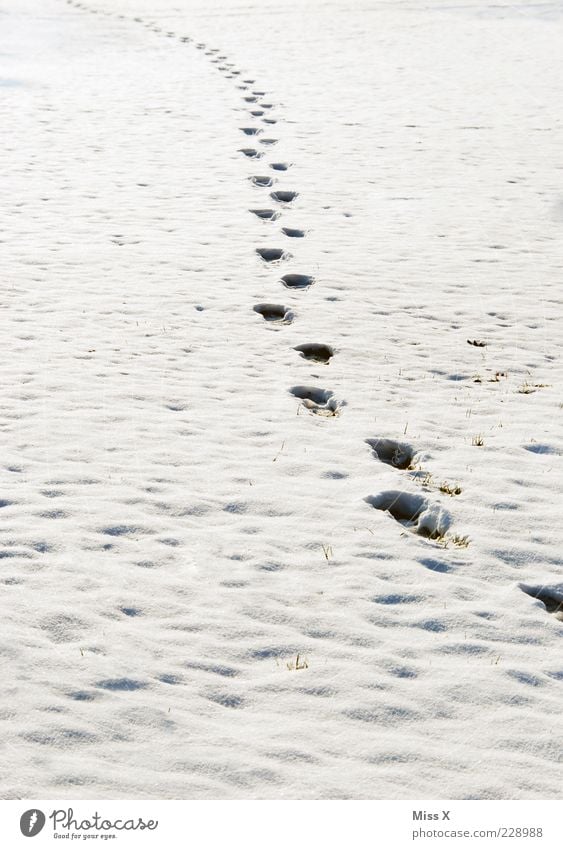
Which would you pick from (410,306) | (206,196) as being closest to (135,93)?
(206,196)

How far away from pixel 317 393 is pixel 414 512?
67.5 inches

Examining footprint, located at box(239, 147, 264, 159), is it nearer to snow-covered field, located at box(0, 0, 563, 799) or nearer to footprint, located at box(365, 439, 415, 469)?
snow-covered field, located at box(0, 0, 563, 799)

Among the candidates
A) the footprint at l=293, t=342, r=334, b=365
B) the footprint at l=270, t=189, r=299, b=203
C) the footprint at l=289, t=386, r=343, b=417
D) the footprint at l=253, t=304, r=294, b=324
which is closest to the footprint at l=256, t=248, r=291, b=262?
the footprint at l=253, t=304, r=294, b=324

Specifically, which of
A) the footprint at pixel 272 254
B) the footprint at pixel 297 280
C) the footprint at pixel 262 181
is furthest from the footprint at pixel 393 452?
the footprint at pixel 262 181

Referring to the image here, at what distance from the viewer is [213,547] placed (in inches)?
189

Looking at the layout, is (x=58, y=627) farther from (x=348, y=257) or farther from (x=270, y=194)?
(x=270, y=194)

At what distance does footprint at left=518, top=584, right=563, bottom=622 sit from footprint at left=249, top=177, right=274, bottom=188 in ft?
29.3

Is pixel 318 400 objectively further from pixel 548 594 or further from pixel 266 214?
pixel 266 214

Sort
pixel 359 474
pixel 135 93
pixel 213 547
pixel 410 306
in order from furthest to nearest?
1. pixel 135 93
2. pixel 410 306
3. pixel 359 474
4. pixel 213 547

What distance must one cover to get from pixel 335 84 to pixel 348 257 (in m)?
11.8

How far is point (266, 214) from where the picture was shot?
37.0 ft

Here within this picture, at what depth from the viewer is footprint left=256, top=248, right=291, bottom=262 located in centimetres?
977

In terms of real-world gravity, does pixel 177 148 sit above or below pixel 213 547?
below

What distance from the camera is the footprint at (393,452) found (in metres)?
5.90
